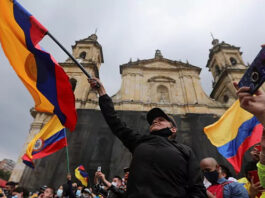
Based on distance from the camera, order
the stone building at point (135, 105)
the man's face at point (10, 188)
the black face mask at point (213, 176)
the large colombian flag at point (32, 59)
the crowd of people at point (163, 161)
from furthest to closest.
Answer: the stone building at point (135, 105), the man's face at point (10, 188), the large colombian flag at point (32, 59), the black face mask at point (213, 176), the crowd of people at point (163, 161)

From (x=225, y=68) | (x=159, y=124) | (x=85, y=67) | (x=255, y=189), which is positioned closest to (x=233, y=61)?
(x=225, y=68)

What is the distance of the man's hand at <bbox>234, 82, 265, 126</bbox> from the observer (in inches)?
36.6

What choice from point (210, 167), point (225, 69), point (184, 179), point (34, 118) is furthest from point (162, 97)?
point (184, 179)

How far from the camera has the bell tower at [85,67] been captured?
14570 mm

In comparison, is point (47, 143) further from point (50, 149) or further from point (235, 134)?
point (235, 134)

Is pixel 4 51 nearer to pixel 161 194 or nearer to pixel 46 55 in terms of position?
pixel 46 55

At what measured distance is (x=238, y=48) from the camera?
67.4 ft

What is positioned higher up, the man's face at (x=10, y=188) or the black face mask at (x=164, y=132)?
the black face mask at (x=164, y=132)

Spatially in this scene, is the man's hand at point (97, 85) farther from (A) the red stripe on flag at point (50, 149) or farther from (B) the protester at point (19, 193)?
(B) the protester at point (19, 193)

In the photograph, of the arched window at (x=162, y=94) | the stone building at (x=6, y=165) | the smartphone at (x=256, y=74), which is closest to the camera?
the smartphone at (x=256, y=74)

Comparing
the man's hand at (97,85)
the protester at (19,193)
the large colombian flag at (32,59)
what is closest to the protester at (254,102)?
the man's hand at (97,85)

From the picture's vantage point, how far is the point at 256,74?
2.96 feet

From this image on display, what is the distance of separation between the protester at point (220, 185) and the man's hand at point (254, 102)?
5.80 ft

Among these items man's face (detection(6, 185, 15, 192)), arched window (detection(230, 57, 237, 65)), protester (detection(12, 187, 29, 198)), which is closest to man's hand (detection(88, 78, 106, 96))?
protester (detection(12, 187, 29, 198))
